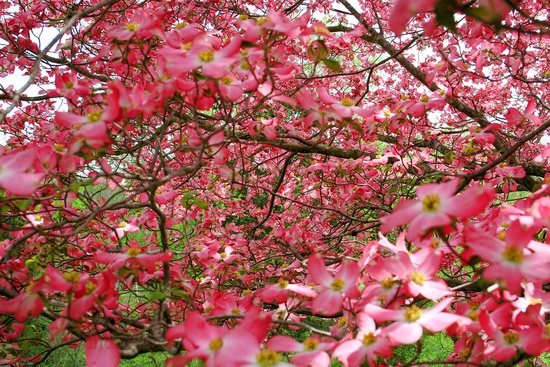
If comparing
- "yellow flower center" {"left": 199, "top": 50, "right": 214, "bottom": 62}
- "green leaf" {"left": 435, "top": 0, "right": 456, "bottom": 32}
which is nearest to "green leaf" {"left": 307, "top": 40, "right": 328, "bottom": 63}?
"yellow flower center" {"left": 199, "top": 50, "right": 214, "bottom": 62}

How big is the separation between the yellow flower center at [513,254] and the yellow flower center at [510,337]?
0.54ft

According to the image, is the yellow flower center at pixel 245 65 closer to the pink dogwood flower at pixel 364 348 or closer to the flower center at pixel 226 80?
the flower center at pixel 226 80

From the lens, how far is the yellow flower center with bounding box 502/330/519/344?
801 millimetres

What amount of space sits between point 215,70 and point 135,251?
457mm

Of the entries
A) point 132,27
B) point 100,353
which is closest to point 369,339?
point 100,353

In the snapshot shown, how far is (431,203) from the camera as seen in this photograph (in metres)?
0.76

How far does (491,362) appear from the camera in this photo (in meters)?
0.95

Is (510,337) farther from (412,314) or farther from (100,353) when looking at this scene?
(100,353)

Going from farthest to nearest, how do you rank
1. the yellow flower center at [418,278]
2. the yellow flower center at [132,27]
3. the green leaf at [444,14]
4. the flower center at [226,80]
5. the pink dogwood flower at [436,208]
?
the yellow flower center at [132,27] < the flower center at [226,80] < the yellow flower center at [418,278] < the pink dogwood flower at [436,208] < the green leaf at [444,14]

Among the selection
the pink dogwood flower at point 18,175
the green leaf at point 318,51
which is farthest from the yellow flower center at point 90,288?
the green leaf at point 318,51

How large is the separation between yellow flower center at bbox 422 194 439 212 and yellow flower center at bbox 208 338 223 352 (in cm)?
41

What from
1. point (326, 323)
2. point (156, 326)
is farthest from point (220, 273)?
point (326, 323)

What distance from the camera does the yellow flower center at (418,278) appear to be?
0.85 meters

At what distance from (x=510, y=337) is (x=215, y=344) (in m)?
0.53
